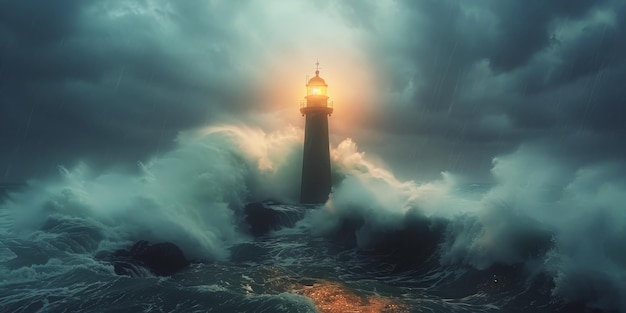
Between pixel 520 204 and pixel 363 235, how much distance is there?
6.32 meters

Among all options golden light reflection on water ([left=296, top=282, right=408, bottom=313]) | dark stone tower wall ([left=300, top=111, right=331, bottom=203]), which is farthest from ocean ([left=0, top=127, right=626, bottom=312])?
dark stone tower wall ([left=300, top=111, right=331, bottom=203])

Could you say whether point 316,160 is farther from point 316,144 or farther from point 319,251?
point 319,251

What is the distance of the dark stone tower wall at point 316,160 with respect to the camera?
24469mm

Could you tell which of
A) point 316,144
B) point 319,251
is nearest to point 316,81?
point 316,144

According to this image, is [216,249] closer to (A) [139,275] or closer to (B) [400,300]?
(A) [139,275]

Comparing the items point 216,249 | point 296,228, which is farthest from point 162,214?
point 296,228

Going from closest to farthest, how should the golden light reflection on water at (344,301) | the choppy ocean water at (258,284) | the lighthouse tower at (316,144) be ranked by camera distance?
the golden light reflection on water at (344,301) < the choppy ocean water at (258,284) < the lighthouse tower at (316,144)

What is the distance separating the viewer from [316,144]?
24531 millimetres

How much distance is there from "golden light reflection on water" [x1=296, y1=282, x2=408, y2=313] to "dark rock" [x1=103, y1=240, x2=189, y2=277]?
4.52 meters

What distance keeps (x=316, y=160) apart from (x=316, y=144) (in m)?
0.90

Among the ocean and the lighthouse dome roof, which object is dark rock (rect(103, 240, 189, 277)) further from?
the lighthouse dome roof

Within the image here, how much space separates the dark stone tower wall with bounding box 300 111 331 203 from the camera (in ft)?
80.3

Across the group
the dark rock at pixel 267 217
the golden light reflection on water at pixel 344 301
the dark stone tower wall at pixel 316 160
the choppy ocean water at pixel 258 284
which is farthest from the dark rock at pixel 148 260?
the dark stone tower wall at pixel 316 160

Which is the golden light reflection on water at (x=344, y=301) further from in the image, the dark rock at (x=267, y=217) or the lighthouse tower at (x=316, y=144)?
the lighthouse tower at (x=316, y=144)
